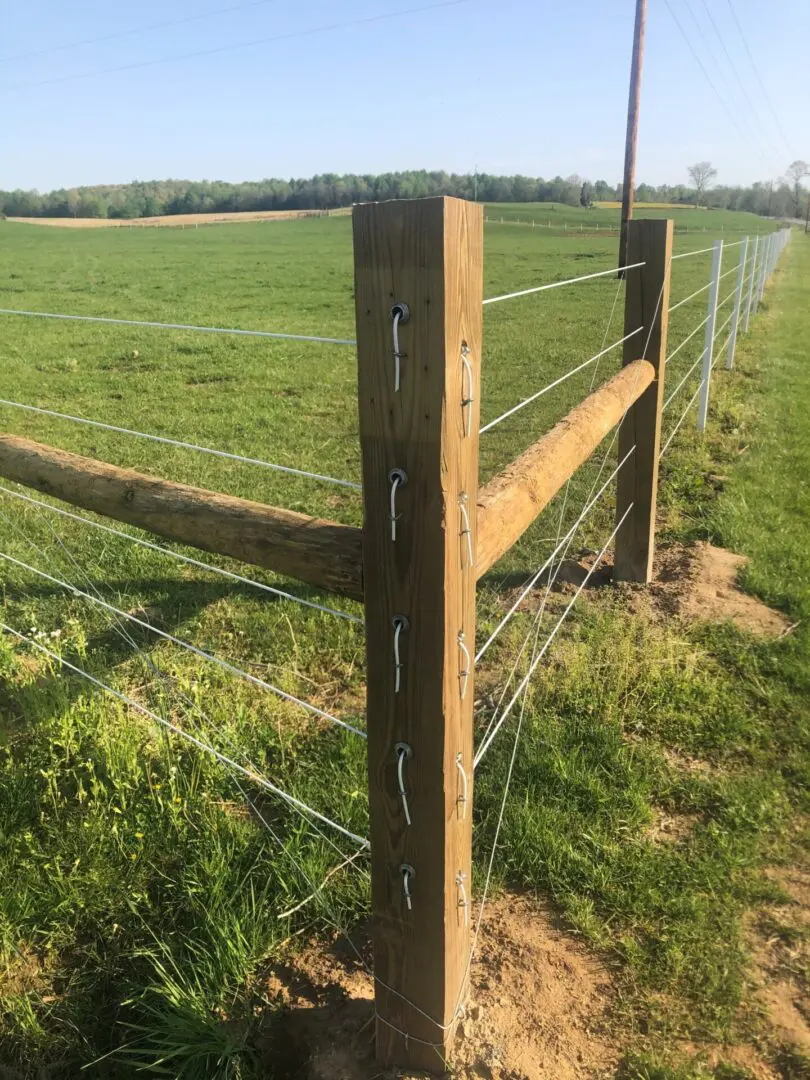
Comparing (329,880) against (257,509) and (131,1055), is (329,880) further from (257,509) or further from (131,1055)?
(257,509)

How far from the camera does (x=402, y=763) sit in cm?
151

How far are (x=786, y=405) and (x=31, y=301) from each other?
16.2 meters

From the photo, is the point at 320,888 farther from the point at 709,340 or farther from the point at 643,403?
the point at 709,340

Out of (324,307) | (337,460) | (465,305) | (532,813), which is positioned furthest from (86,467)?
(324,307)

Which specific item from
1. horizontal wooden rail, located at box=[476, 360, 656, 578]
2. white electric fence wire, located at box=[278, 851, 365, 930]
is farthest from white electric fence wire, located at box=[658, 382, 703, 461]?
white electric fence wire, located at box=[278, 851, 365, 930]

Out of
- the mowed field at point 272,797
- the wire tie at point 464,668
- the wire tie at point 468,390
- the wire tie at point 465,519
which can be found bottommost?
the mowed field at point 272,797

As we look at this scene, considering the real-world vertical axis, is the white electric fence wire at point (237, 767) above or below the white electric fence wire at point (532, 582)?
below

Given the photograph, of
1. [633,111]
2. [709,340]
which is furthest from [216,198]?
[709,340]

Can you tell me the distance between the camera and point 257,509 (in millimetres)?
1848

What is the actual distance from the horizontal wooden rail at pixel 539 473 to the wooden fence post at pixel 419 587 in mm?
164

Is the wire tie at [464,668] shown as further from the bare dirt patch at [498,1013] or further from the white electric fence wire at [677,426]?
the white electric fence wire at [677,426]

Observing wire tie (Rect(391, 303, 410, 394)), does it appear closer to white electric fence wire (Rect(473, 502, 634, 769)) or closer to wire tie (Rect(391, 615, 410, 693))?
wire tie (Rect(391, 615, 410, 693))

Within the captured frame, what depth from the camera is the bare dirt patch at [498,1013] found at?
1.79m

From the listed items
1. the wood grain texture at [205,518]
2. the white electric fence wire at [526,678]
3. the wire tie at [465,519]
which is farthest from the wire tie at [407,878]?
the wire tie at [465,519]
